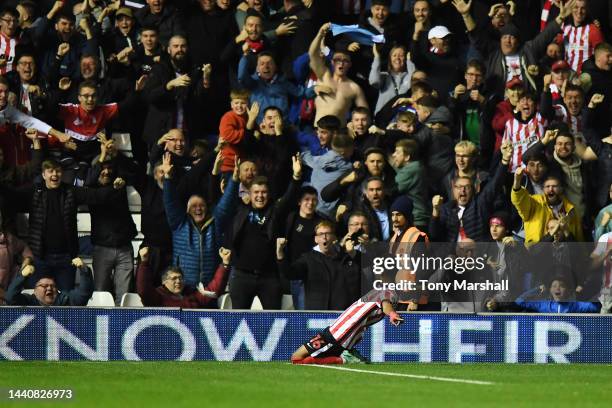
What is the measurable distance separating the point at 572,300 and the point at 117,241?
598cm

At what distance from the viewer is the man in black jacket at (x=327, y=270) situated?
53.9ft

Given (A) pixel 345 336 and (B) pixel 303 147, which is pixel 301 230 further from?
(A) pixel 345 336

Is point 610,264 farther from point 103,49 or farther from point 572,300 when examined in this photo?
point 103,49

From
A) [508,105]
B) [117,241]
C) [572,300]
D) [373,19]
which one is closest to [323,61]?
[373,19]

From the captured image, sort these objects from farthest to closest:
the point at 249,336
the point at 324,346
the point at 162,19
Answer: the point at 162,19 → the point at 249,336 → the point at 324,346

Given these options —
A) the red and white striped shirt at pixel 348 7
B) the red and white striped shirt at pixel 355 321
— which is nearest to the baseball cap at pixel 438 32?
the red and white striped shirt at pixel 348 7

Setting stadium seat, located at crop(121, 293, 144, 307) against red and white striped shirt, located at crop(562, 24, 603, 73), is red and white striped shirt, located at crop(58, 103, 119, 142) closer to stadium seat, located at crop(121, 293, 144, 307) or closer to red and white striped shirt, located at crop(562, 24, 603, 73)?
stadium seat, located at crop(121, 293, 144, 307)

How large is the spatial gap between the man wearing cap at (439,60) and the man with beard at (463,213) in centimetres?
257

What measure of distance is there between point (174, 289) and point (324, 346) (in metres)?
2.92

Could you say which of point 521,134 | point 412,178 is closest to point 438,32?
point 521,134

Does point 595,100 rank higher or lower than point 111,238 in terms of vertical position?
higher

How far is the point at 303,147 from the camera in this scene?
18719 millimetres

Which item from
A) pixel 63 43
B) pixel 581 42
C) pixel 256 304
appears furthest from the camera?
pixel 63 43

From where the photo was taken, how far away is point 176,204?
17.7 m
